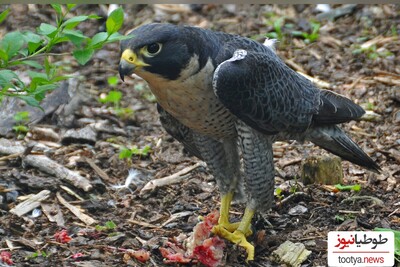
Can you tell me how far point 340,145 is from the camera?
5918mm

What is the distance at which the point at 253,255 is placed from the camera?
5207 mm

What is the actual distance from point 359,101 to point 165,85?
3.04m

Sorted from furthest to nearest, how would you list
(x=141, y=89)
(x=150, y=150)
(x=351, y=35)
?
(x=351, y=35) → (x=141, y=89) → (x=150, y=150)

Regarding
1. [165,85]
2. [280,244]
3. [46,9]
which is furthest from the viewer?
[46,9]

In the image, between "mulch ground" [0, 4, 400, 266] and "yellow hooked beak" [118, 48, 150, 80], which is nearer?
"yellow hooked beak" [118, 48, 150, 80]

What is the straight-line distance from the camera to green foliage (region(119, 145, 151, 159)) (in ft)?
21.6

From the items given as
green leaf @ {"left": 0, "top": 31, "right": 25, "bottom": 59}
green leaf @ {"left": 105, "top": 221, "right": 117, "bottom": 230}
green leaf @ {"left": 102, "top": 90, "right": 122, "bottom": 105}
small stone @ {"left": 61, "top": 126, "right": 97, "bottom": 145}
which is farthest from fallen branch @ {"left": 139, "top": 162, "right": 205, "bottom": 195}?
green leaf @ {"left": 0, "top": 31, "right": 25, "bottom": 59}

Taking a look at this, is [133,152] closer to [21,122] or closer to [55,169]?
[55,169]

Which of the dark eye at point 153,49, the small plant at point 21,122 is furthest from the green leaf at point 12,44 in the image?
the small plant at point 21,122

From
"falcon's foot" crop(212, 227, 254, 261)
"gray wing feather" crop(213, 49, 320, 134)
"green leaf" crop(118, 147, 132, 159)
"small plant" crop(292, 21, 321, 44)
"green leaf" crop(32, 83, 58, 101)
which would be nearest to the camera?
"green leaf" crop(32, 83, 58, 101)

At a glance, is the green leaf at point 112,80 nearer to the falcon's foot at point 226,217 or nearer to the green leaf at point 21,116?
the green leaf at point 21,116

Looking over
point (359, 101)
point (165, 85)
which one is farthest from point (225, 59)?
point (359, 101)

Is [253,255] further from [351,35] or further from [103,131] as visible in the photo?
[351,35]

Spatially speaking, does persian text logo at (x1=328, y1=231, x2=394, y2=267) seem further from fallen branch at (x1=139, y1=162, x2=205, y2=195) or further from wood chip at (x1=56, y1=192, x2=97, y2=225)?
wood chip at (x1=56, y1=192, x2=97, y2=225)
